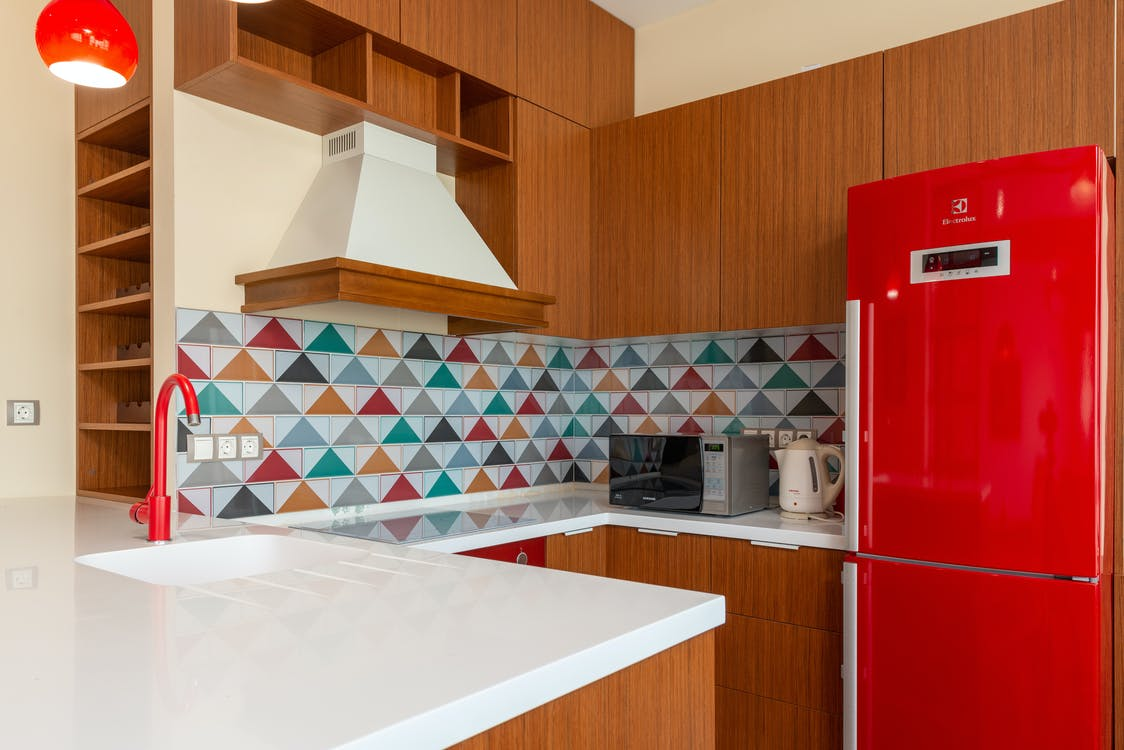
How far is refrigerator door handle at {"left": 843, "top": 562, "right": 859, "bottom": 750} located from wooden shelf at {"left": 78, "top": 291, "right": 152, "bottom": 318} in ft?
7.02

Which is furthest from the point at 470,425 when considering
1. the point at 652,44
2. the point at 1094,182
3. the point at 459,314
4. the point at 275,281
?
the point at 1094,182

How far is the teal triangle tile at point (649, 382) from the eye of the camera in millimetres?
3346

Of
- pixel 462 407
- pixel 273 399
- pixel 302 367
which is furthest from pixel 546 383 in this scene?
pixel 273 399

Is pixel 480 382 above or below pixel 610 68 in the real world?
below

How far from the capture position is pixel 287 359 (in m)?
2.42

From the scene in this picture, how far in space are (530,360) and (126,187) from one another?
1.61m

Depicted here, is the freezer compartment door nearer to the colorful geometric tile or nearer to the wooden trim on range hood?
the wooden trim on range hood

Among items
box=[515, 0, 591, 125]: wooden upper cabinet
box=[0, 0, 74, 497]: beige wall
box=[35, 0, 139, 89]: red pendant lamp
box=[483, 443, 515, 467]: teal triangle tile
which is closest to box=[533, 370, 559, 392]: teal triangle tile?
box=[483, 443, 515, 467]: teal triangle tile

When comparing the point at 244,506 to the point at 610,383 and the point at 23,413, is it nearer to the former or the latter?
the point at 23,413

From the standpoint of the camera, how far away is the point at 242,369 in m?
2.30

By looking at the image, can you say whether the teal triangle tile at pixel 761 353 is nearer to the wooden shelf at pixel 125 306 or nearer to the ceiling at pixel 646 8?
the ceiling at pixel 646 8

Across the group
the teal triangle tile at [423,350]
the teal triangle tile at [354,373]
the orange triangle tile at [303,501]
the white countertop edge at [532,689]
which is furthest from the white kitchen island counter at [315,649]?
the teal triangle tile at [423,350]

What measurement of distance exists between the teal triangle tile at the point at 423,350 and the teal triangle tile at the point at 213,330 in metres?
0.65

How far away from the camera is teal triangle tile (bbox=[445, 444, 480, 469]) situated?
9.78ft
